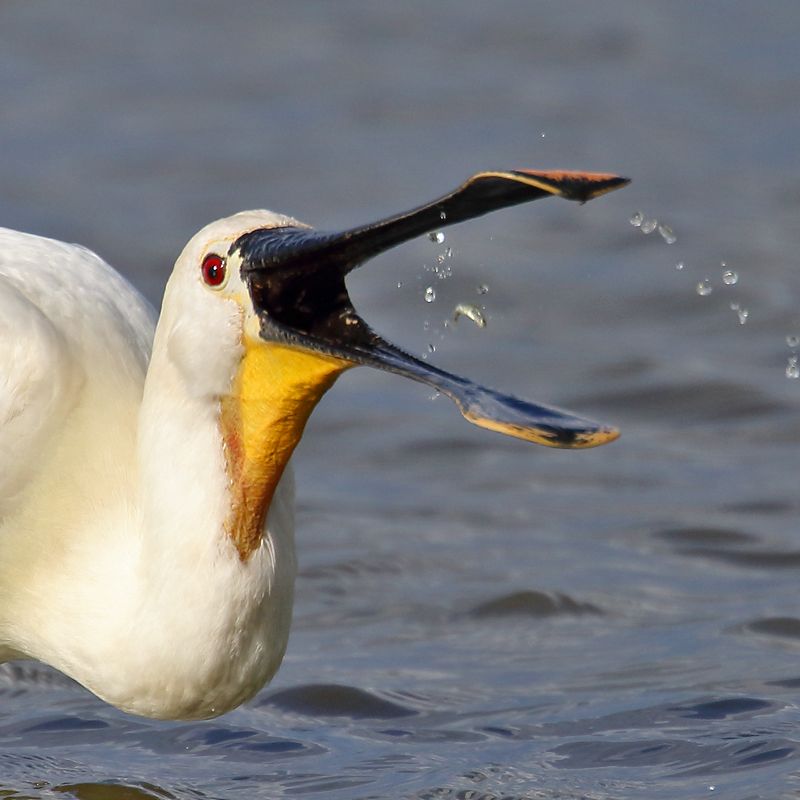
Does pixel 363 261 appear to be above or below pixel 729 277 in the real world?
below

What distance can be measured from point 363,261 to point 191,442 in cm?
52

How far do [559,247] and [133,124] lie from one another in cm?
255

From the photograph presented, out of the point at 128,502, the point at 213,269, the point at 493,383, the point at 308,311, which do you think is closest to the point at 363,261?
the point at 308,311

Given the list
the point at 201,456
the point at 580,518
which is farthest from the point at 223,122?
the point at 201,456

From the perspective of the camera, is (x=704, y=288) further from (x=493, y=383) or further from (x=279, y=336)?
(x=279, y=336)

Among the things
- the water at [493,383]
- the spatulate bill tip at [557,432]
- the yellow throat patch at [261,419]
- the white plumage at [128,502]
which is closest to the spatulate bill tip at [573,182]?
the spatulate bill tip at [557,432]

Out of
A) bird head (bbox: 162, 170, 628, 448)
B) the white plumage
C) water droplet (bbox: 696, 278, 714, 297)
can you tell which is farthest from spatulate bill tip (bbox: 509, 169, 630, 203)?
water droplet (bbox: 696, 278, 714, 297)

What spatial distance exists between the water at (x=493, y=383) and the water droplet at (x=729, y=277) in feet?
0.26

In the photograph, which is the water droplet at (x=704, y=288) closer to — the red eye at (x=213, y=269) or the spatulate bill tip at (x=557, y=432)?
the red eye at (x=213, y=269)

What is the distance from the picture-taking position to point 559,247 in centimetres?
881

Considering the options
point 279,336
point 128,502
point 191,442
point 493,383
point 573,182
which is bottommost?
point 128,502

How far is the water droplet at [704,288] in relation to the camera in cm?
815

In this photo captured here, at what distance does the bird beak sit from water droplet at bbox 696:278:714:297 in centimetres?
453

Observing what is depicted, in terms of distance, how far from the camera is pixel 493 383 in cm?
754
